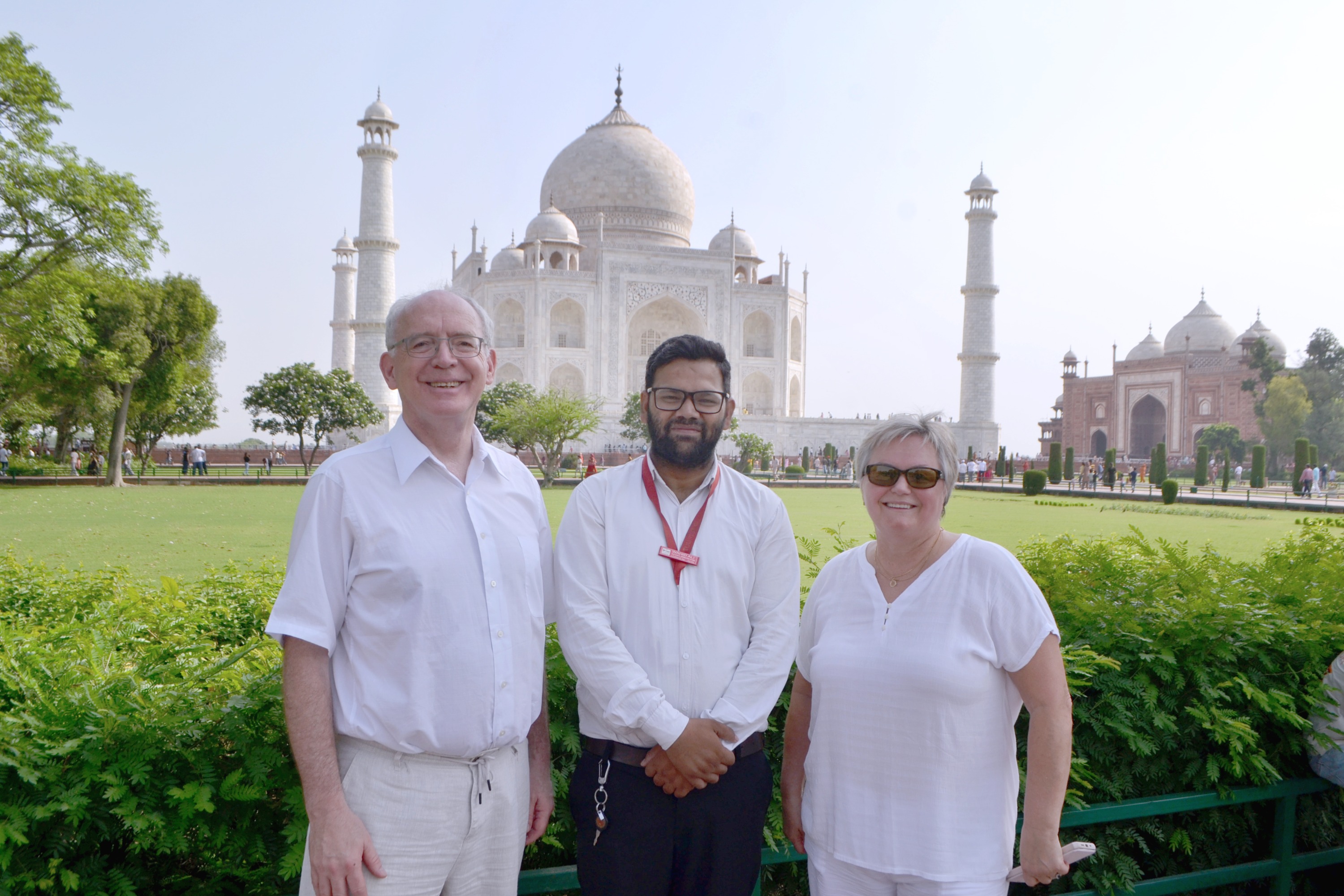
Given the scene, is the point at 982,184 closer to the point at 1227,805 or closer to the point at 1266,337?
the point at 1266,337

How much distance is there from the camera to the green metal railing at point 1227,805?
6.32 ft

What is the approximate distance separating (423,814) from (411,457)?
56 cm

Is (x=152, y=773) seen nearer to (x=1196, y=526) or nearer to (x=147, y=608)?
(x=147, y=608)

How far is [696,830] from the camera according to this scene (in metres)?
1.49

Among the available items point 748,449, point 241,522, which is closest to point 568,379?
point 748,449

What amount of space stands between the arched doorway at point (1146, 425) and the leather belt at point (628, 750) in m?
38.6

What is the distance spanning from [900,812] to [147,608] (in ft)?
6.64

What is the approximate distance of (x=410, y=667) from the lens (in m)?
1.37

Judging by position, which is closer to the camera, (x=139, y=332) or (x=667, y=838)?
(x=667, y=838)

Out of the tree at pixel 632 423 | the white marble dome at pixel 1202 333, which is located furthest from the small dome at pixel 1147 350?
the tree at pixel 632 423

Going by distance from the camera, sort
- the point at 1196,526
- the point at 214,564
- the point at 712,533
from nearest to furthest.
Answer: the point at 712,533 → the point at 214,564 → the point at 1196,526

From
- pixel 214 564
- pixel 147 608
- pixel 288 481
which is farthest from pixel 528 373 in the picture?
pixel 147 608

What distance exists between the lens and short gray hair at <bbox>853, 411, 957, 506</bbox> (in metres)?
1.56

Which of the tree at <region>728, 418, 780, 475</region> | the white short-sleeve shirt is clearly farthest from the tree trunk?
the white short-sleeve shirt
